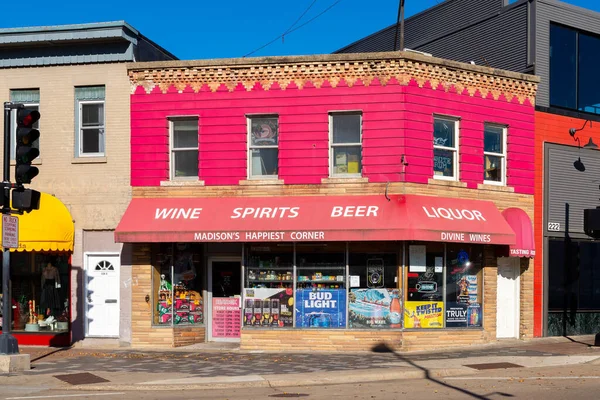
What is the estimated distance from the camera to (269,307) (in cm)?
1983

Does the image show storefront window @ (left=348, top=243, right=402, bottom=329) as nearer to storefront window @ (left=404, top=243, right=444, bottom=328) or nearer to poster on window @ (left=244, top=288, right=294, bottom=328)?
storefront window @ (left=404, top=243, right=444, bottom=328)

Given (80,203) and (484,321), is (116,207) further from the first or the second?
(484,321)

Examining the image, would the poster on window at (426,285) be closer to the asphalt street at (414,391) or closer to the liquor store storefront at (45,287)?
the asphalt street at (414,391)

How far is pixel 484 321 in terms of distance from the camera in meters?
20.3

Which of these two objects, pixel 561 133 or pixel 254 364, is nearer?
pixel 254 364

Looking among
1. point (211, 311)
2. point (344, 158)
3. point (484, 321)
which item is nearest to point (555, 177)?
point (484, 321)

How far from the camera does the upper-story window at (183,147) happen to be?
20.5 metres

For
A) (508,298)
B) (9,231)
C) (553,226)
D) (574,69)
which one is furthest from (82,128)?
(574,69)

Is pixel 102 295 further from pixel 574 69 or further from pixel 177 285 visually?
pixel 574 69

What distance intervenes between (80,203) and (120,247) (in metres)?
1.54

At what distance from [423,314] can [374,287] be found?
1367 mm

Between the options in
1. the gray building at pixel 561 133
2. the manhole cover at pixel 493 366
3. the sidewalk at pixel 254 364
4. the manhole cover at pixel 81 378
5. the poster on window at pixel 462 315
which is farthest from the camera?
the gray building at pixel 561 133

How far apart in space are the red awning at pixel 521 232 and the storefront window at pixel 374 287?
330 centimetres

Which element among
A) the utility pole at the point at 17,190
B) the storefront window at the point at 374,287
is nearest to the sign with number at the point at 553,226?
the storefront window at the point at 374,287
